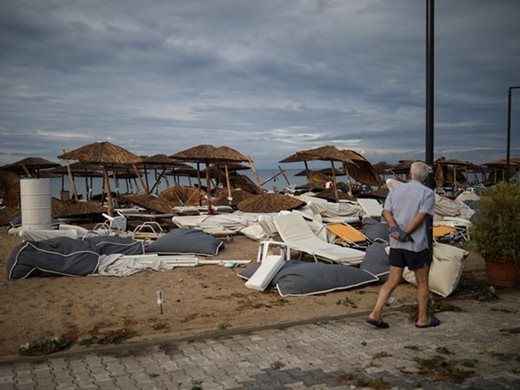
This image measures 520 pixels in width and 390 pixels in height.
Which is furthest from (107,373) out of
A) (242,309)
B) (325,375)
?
(242,309)

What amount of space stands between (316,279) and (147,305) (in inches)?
82.0

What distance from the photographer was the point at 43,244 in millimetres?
7234

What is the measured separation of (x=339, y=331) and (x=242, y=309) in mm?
1343

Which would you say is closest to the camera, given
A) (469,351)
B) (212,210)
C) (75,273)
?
(469,351)

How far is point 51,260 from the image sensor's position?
7.07 metres

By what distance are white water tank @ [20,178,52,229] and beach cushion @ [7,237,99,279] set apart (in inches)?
130

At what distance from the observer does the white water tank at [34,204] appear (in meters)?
10.3

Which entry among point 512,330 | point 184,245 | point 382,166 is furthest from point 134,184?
point 512,330

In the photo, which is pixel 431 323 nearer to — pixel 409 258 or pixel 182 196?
pixel 409 258

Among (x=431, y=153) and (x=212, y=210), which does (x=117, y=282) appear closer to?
(x=431, y=153)

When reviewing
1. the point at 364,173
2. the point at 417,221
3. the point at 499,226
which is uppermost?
the point at 364,173

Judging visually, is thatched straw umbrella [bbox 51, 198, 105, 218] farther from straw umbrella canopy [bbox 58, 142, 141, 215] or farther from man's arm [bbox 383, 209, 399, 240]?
man's arm [bbox 383, 209, 399, 240]

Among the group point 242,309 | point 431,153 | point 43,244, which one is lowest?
point 242,309

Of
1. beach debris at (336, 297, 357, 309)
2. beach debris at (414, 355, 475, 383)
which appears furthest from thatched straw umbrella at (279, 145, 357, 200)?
beach debris at (414, 355, 475, 383)
